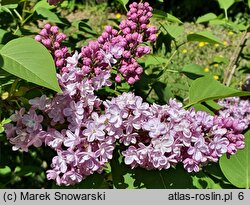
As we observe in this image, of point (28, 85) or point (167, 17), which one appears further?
point (167, 17)

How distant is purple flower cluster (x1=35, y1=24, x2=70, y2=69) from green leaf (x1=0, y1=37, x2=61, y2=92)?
134 mm

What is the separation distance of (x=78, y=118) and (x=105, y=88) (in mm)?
389

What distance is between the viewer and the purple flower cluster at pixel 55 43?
3.62 ft

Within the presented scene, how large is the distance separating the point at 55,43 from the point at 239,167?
554mm

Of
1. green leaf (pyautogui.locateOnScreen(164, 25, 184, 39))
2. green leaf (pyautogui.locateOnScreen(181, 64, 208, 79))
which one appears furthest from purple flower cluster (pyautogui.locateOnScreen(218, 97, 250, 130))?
green leaf (pyautogui.locateOnScreen(164, 25, 184, 39))

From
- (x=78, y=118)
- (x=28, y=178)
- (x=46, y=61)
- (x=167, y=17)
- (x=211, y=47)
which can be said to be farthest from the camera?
(x=211, y=47)

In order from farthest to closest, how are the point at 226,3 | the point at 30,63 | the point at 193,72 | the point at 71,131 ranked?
the point at 226,3 → the point at 193,72 → the point at 71,131 → the point at 30,63

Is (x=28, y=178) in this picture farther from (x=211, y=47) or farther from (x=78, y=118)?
(x=211, y=47)

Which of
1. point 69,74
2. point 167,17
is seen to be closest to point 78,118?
point 69,74

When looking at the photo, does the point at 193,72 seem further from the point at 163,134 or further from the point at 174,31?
the point at 163,134

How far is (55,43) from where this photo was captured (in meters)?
1.14

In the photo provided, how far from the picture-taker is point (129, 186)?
3.78 feet

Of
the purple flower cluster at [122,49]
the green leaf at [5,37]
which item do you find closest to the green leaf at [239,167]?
the purple flower cluster at [122,49]

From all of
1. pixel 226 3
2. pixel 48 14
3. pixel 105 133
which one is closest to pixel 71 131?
pixel 105 133
